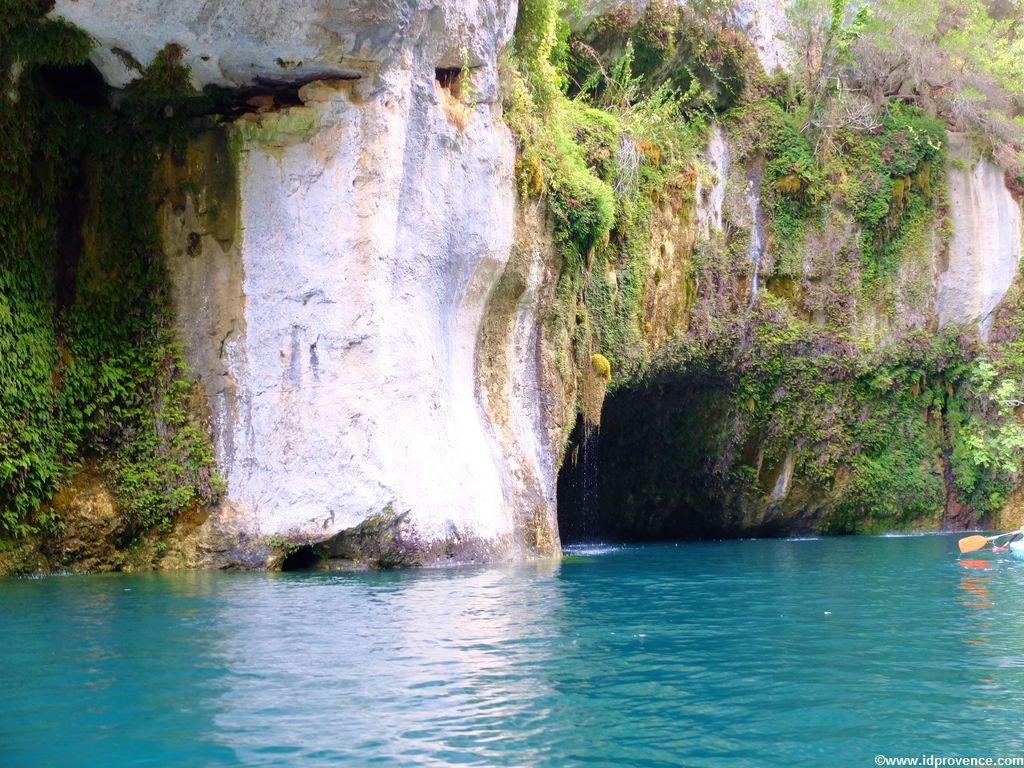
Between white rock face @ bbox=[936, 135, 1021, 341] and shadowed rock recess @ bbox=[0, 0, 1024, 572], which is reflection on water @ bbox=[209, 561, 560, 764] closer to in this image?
shadowed rock recess @ bbox=[0, 0, 1024, 572]

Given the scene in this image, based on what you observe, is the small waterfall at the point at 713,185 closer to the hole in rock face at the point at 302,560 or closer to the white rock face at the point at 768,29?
the white rock face at the point at 768,29

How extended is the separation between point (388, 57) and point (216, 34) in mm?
2254

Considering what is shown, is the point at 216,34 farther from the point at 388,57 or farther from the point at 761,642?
the point at 761,642

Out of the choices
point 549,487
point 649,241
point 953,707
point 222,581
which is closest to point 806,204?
point 649,241

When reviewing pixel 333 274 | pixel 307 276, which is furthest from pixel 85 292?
pixel 333 274

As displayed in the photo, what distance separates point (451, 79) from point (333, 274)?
373 centimetres

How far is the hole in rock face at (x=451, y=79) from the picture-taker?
15078 mm

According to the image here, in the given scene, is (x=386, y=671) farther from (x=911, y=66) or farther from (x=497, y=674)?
(x=911, y=66)

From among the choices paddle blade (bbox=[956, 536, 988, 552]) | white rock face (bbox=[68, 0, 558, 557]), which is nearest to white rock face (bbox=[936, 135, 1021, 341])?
paddle blade (bbox=[956, 536, 988, 552])

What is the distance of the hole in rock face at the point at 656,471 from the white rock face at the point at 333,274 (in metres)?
8.72

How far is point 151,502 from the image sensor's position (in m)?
13.5

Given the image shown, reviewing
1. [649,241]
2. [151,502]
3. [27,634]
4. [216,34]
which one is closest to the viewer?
[27,634]

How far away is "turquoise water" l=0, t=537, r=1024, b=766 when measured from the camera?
4988 mm

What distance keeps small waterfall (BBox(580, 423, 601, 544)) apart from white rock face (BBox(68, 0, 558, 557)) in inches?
297
